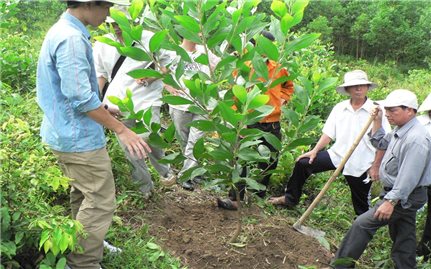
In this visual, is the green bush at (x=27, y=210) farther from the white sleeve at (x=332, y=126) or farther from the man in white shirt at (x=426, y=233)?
the man in white shirt at (x=426, y=233)

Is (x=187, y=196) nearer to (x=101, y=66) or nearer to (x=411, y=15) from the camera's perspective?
(x=101, y=66)

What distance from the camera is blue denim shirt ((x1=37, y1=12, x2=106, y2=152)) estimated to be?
257 cm

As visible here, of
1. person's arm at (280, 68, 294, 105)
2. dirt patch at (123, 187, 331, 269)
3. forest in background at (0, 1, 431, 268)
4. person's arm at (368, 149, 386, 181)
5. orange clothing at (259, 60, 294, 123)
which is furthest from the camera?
person's arm at (280, 68, 294, 105)

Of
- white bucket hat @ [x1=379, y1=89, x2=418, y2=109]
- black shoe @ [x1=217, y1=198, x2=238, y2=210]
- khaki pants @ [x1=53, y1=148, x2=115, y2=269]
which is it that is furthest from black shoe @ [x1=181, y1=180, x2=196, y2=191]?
white bucket hat @ [x1=379, y1=89, x2=418, y2=109]

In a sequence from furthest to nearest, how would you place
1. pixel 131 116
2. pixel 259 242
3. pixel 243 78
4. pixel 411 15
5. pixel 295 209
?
pixel 411 15 < pixel 295 209 < pixel 259 242 < pixel 243 78 < pixel 131 116

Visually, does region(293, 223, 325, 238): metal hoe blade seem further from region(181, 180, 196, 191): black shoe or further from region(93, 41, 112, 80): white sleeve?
region(93, 41, 112, 80): white sleeve

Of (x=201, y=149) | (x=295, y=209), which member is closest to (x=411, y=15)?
(x=295, y=209)

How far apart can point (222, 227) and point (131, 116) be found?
1.51 metres

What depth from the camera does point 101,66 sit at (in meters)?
4.26

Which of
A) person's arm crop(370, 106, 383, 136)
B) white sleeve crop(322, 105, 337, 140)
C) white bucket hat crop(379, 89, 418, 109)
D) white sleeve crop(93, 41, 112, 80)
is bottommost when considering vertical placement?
white sleeve crop(322, 105, 337, 140)

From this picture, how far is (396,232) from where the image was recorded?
3.99 metres

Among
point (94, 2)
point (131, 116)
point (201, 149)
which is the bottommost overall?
point (201, 149)

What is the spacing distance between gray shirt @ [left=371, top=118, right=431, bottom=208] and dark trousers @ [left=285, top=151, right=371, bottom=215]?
853 millimetres

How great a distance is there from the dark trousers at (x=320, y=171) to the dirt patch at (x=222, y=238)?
499 millimetres
